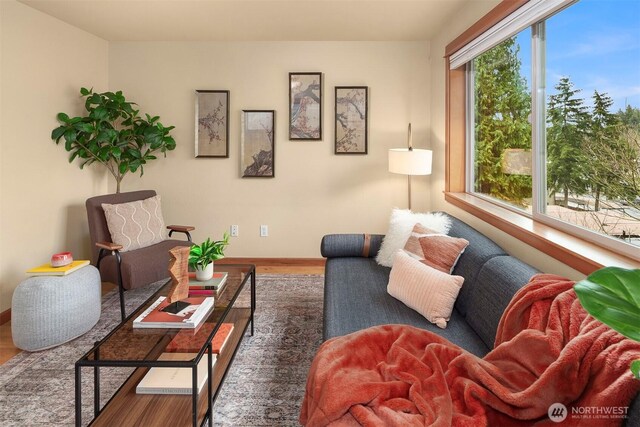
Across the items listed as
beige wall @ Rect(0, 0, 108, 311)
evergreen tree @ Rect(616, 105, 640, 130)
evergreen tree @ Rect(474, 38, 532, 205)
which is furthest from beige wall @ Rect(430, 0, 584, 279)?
beige wall @ Rect(0, 0, 108, 311)

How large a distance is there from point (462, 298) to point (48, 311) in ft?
8.29

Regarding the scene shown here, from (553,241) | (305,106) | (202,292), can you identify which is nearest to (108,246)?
(202,292)

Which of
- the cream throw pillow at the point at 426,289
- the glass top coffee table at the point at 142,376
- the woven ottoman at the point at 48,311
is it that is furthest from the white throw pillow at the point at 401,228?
the woven ottoman at the point at 48,311

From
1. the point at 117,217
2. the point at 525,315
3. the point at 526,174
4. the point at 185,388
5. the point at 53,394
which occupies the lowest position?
the point at 53,394

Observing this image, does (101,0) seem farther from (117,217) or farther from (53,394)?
(53,394)

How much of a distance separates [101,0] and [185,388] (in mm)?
3049

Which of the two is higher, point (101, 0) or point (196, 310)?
point (101, 0)

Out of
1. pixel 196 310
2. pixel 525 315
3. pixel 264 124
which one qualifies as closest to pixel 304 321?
pixel 196 310

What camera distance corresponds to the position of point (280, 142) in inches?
165

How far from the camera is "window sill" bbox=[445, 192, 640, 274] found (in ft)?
5.09

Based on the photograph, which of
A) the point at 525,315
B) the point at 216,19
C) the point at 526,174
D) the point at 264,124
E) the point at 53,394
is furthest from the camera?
the point at 264,124

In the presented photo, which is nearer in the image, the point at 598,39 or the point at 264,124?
the point at 598,39

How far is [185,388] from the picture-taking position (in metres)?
1.67

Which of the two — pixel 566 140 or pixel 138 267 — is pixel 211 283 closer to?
pixel 138 267
